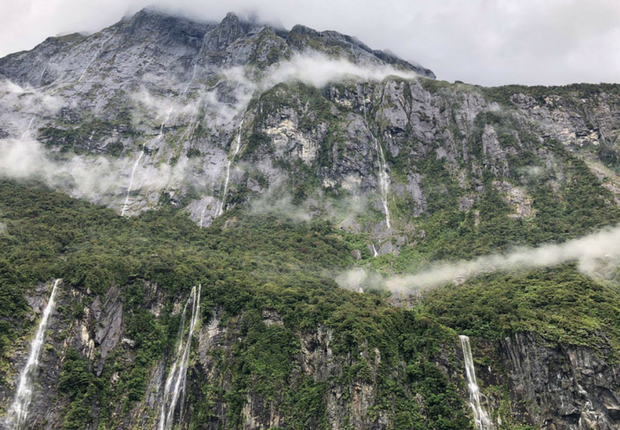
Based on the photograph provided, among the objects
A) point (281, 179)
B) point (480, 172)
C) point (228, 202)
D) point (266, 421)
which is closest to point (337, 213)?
point (281, 179)

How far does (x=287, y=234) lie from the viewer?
115m

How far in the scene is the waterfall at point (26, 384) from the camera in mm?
60875

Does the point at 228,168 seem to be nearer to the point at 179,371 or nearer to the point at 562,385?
the point at 179,371

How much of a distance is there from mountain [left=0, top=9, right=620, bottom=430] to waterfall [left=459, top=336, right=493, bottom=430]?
0.47m

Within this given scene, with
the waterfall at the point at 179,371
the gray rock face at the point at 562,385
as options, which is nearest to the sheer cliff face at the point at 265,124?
the waterfall at the point at 179,371

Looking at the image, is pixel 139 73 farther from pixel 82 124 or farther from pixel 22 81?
pixel 22 81

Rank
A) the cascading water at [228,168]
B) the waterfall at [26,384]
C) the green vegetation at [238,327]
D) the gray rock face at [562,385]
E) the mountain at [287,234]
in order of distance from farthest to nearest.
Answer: the cascading water at [228,168], the green vegetation at [238,327], the mountain at [287,234], the waterfall at [26,384], the gray rock face at [562,385]

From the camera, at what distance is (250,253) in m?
102

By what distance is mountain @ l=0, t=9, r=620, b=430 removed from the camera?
65.4 meters

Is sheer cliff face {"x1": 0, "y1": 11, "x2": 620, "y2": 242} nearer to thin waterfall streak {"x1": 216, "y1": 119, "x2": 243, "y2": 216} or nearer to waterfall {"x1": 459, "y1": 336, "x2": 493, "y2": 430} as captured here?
thin waterfall streak {"x1": 216, "y1": 119, "x2": 243, "y2": 216}

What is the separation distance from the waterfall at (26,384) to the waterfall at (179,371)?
56.8 feet

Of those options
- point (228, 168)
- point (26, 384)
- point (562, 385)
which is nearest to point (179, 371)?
point (26, 384)

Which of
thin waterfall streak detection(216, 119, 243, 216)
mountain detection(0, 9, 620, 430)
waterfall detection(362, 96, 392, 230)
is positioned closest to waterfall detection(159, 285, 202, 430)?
mountain detection(0, 9, 620, 430)

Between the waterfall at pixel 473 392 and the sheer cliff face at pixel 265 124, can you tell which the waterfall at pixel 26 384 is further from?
the sheer cliff face at pixel 265 124
